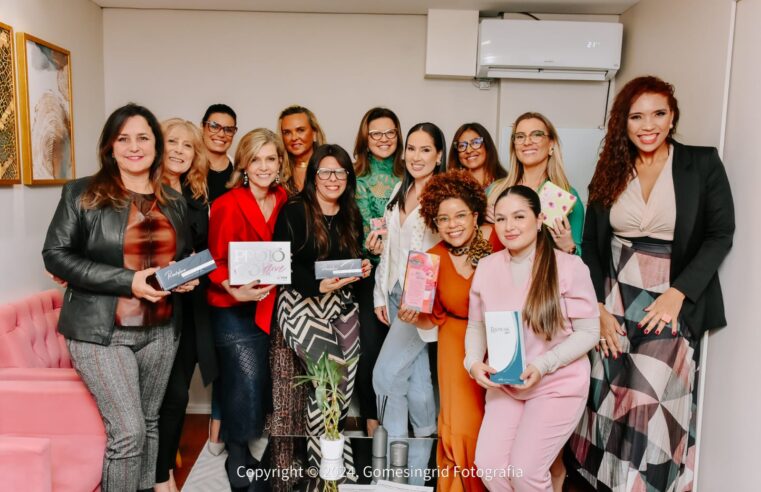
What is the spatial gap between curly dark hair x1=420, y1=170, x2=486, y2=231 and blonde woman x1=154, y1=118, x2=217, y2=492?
111cm

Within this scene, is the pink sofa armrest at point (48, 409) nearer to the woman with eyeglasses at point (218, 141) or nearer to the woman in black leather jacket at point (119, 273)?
the woman in black leather jacket at point (119, 273)

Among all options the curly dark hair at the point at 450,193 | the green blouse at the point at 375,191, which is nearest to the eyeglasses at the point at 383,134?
the green blouse at the point at 375,191

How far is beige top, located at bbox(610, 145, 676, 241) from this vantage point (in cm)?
222

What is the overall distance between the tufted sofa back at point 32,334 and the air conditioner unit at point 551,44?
9.55 ft

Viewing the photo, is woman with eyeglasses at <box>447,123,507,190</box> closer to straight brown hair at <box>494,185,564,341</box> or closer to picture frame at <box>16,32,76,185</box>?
straight brown hair at <box>494,185,564,341</box>

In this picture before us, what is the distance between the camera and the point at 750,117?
2211 millimetres

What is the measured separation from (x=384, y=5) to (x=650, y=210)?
88.6 inches

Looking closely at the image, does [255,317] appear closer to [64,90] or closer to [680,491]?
[64,90]

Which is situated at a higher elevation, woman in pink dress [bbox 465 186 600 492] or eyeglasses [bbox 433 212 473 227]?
eyeglasses [bbox 433 212 473 227]

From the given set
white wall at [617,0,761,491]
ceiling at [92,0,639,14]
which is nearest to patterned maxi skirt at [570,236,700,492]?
white wall at [617,0,761,491]

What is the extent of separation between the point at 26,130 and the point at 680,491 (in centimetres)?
343

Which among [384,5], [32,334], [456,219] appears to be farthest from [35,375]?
[384,5]

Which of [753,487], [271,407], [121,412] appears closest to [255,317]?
[271,407]

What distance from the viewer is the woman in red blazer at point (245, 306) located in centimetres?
265
